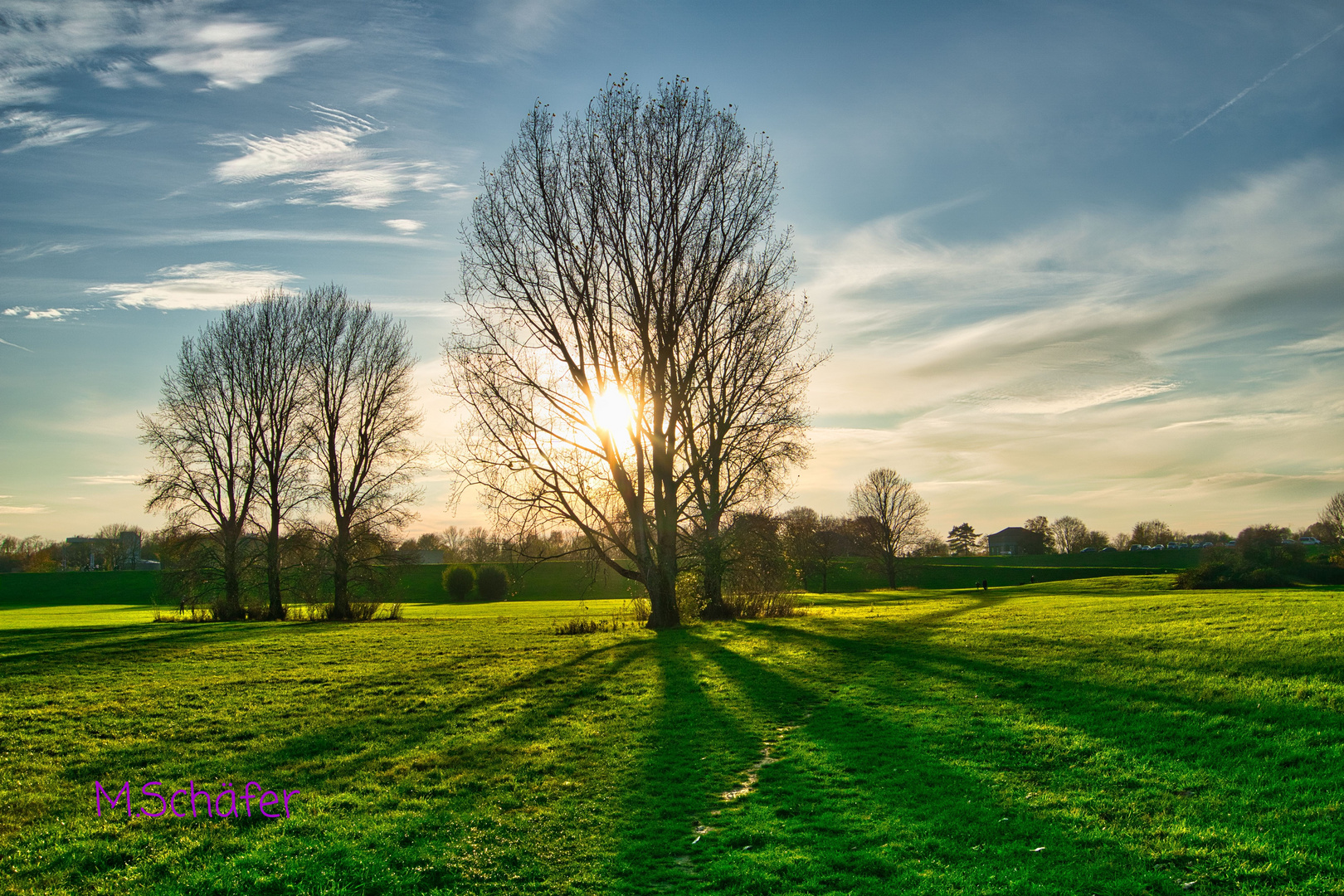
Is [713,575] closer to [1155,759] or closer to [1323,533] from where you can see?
[1155,759]

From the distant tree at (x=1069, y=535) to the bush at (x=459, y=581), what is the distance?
3962 inches

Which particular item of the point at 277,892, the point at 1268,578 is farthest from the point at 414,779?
the point at 1268,578

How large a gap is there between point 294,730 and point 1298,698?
563 inches

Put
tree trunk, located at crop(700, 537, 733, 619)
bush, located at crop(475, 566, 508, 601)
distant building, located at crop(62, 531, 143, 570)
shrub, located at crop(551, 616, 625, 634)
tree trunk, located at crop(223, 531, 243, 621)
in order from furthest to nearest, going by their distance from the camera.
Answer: distant building, located at crop(62, 531, 143, 570)
bush, located at crop(475, 566, 508, 601)
tree trunk, located at crop(223, 531, 243, 621)
tree trunk, located at crop(700, 537, 733, 619)
shrub, located at crop(551, 616, 625, 634)

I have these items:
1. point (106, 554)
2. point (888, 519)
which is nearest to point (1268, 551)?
point (888, 519)

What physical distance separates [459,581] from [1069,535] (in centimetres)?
10528

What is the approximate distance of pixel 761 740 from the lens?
10453 millimetres

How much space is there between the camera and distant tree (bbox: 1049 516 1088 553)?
4678 inches

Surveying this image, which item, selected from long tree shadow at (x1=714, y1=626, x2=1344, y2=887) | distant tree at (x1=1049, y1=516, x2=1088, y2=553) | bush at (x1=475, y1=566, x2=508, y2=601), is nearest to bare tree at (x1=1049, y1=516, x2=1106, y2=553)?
distant tree at (x1=1049, y1=516, x2=1088, y2=553)

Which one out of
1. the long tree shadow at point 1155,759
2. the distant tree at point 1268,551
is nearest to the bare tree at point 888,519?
the distant tree at point 1268,551

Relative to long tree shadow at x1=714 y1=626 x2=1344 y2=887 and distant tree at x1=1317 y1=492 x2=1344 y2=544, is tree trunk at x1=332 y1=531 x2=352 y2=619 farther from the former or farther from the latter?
distant tree at x1=1317 y1=492 x2=1344 y2=544

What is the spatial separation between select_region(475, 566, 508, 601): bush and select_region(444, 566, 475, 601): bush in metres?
1.34

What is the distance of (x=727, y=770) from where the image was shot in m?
8.96

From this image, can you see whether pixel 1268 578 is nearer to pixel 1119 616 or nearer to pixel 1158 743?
pixel 1119 616
